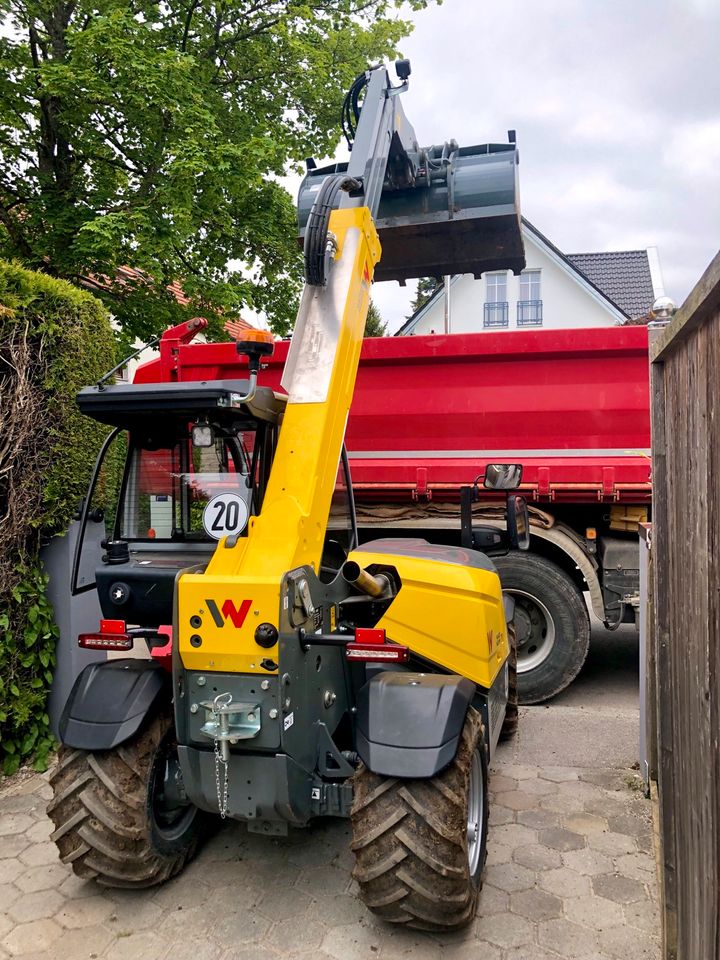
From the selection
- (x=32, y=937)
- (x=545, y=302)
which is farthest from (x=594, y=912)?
(x=545, y=302)

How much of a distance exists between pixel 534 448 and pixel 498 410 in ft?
1.32

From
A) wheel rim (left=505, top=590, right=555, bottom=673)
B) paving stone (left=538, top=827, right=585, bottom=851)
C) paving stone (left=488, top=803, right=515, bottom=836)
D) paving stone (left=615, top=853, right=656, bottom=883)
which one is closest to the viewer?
paving stone (left=615, top=853, right=656, bottom=883)

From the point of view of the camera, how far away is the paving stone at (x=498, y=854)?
321cm

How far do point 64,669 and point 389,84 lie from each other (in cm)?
399

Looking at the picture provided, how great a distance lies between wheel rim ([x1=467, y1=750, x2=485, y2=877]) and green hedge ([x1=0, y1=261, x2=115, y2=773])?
2.68m

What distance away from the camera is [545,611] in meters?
5.34

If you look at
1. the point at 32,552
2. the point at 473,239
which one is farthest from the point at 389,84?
the point at 32,552

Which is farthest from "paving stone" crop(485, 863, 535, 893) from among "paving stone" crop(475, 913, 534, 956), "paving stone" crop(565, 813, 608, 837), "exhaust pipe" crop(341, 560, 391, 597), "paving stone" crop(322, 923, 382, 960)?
"exhaust pipe" crop(341, 560, 391, 597)

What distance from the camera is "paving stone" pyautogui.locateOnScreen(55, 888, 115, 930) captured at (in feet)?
9.25

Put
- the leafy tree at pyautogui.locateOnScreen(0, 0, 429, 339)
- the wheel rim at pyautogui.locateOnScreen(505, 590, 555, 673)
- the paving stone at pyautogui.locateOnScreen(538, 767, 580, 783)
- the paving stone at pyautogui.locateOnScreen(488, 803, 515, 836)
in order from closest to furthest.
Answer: the paving stone at pyautogui.locateOnScreen(488, 803, 515, 836)
the paving stone at pyautogui.locateOnScreen(538, 767, 580, 783)
the wheel rim at pyautogui.locateOnScreen(505, 590, 555, 673)
the leafy tree at pyautogui.locateOnScreen(0, 0, 429, 339)

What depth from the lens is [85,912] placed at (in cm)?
288

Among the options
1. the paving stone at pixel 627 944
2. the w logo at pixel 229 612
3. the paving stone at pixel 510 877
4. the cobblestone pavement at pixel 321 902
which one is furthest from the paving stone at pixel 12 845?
the paving stone at pixel 627 944

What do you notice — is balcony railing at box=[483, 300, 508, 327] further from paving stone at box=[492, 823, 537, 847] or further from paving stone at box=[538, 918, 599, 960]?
paving stone at box=[538, 918, 599, 960]

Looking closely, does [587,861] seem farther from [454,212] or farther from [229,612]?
[454,212]
